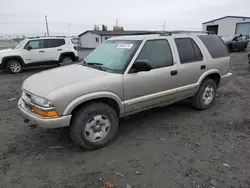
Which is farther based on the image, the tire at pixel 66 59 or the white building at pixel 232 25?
the white building at pixel 232 25

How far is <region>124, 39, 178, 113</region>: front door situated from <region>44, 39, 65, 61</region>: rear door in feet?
28.5

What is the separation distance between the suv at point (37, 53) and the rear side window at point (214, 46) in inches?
338

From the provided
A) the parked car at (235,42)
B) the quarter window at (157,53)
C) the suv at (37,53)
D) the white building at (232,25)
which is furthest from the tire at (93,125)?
the white building at (232,25)

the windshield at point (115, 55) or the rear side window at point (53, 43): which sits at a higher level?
the rear side window at point (53, 43)

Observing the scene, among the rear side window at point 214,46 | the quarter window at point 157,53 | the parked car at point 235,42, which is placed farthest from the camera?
the parked car at point 235,42

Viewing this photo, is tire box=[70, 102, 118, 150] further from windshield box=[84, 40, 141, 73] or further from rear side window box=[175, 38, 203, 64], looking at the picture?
rear side window box=[175, 38, 203, 64]

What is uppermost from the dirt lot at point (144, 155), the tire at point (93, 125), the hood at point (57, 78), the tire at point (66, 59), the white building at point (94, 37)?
the white building at point (94, 37)

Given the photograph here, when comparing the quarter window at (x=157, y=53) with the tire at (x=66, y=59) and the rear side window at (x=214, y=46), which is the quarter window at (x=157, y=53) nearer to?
the rear side window at (x=214, y=46)

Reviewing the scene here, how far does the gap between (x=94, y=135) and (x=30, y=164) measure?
40.3 inches

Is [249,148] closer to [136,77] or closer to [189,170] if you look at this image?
[189,170]

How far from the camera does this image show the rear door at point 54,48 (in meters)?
11.2

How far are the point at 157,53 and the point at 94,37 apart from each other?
92.9ft

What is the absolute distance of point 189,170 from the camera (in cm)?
290

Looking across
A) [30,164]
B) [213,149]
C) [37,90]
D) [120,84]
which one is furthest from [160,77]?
[30,164]
